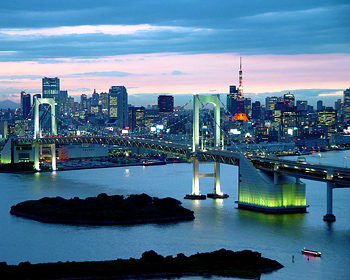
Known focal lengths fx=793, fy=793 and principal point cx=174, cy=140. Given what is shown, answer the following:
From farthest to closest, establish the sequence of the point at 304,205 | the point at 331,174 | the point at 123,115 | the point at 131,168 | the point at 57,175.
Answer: the point at 123,115
the point at 131,168
the point at 57,175
the point at 304,205
the point at 331,174

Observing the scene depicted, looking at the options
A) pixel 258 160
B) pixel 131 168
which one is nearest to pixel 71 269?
pixel 258 160

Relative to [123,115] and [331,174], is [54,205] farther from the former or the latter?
[123,115]

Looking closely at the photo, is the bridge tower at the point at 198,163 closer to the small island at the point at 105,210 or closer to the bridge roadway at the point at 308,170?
the bridge roadway at the point at 308,170

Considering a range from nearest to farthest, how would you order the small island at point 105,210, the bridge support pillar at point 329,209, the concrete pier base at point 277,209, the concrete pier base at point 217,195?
1. the bridge support pillar at point 329,209
2. the small island at point 105,210
3. the concrete pier base at point 277,209
4. the concrete pier base at point 217,195

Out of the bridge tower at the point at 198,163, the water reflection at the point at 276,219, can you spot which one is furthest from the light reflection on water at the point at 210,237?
the bridge tower at the point at 198,163

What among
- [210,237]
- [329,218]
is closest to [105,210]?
[210,237]

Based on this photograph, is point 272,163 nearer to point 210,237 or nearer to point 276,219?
point 276,219
